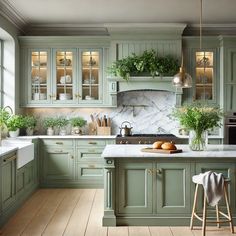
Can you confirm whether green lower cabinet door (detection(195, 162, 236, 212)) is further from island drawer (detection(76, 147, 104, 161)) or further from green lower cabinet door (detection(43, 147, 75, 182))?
green lower cabinet door (detection(43, 147, 75, 182))

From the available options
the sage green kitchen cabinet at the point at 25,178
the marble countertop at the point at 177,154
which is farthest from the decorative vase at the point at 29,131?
the marble countertop at the point at 177,154

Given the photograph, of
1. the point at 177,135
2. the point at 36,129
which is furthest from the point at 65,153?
the point at 177,135

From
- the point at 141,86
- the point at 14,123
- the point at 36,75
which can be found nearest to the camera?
the point at 14,123

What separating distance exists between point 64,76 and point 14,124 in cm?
122

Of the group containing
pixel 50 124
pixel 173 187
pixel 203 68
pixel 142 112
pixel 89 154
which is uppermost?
pixel 203 68

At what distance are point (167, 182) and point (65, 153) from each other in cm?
268

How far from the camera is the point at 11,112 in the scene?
7082mm

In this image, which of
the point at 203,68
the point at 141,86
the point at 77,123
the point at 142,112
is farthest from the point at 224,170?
the point at 77,123

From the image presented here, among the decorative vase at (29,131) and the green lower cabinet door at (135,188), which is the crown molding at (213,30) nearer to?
the decorative vase at (29,131)

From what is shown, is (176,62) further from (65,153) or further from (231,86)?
(65,153)

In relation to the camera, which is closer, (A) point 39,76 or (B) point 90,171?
(B) point 90,171

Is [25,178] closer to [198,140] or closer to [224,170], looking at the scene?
[198,140]

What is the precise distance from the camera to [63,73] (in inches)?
291

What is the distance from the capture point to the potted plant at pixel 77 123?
745 centimetres
